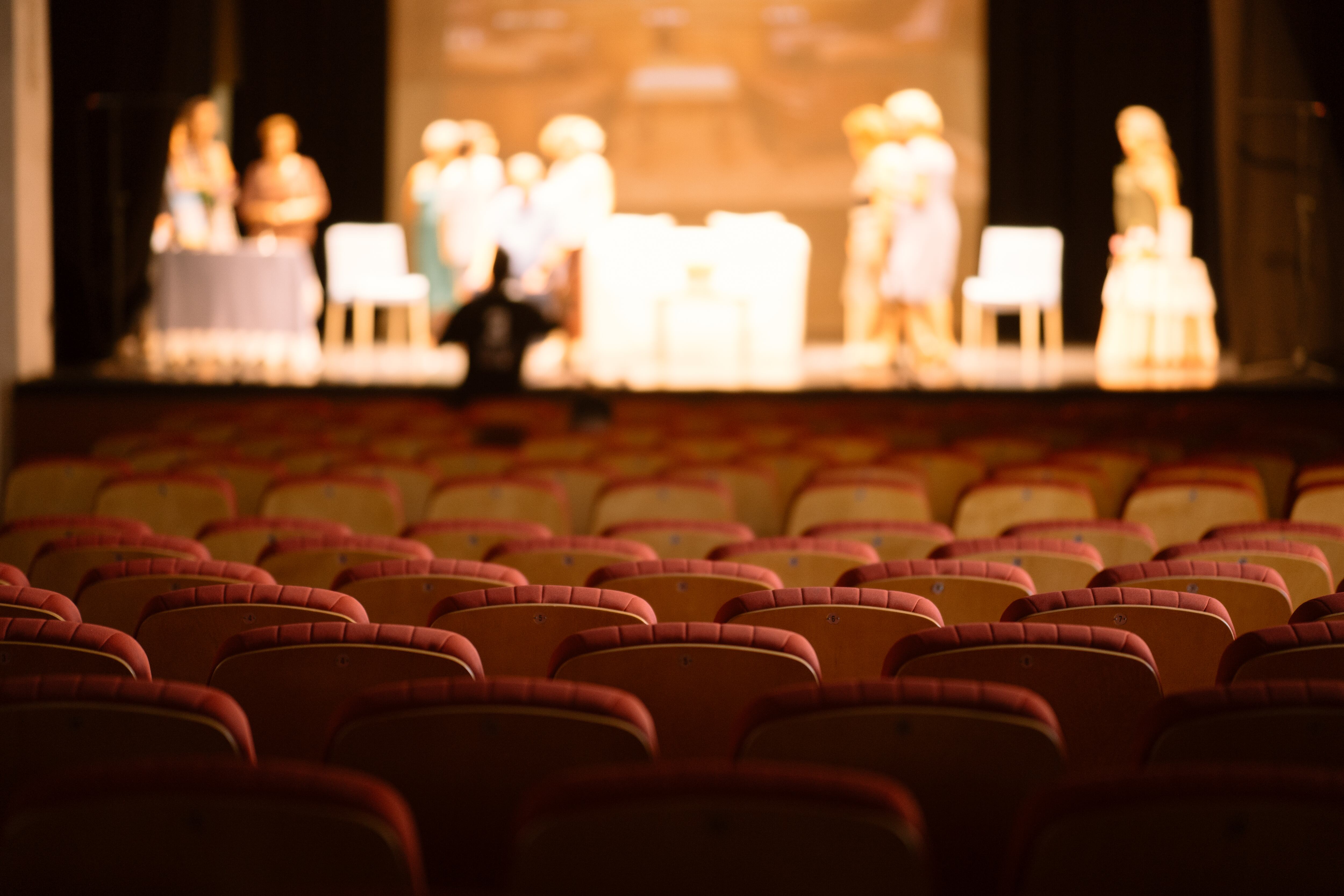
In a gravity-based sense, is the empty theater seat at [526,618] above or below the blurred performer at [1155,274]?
below

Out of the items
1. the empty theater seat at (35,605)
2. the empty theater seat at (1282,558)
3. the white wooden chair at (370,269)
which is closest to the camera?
the empty theater seat at (35,605)

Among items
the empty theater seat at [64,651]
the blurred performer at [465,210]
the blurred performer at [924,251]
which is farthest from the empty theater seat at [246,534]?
the blurred performer at [465,210]

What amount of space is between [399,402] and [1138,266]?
4988 millimetres

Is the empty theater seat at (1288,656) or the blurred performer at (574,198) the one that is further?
the blurred performer at (574,198)

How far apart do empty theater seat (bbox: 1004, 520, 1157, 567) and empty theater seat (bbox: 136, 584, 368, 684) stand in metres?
1.75

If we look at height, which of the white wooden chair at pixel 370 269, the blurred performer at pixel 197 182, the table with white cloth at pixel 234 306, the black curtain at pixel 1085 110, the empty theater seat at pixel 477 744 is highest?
the black curtain at pixel 1085 110

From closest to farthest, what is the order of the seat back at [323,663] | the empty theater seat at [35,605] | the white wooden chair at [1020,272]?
the seat back at [323,663], the empty theater seat at [35,605], the white wooden chair at [1020,272]

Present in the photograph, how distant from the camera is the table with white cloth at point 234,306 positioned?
800cm

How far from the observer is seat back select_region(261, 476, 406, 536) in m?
3.76

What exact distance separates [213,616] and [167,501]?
180cm

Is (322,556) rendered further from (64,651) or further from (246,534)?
(64,651)

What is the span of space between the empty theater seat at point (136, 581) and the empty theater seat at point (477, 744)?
1.00 m

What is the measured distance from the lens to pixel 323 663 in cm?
177

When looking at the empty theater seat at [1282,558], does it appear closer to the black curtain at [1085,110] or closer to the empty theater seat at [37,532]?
the empty theater seat at [37,532]
